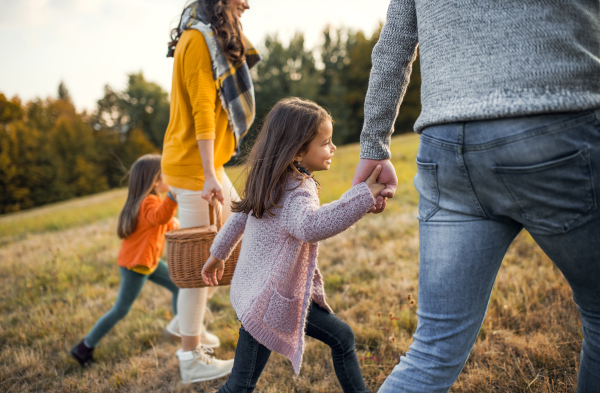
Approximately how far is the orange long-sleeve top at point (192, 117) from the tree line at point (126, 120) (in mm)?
26710

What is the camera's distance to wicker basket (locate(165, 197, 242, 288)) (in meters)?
2.21

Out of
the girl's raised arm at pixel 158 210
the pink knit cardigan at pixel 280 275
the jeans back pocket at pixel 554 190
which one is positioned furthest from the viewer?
the girl's raised arm at pixel 158 210

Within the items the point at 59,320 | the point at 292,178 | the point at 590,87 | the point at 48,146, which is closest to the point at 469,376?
the point at 292,178

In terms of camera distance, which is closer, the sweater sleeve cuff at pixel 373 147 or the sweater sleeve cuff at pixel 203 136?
the sweater sleeve cuff at pixel 373 147

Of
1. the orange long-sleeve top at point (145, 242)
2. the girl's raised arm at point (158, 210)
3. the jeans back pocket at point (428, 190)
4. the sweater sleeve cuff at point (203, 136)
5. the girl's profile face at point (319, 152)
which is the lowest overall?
the orange long-sleeve top at point (145, 242)

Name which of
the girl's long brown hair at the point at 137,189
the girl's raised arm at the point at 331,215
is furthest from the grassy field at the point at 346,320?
the girl's raised arm at the point at 331,215

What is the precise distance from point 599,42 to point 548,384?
1.67m

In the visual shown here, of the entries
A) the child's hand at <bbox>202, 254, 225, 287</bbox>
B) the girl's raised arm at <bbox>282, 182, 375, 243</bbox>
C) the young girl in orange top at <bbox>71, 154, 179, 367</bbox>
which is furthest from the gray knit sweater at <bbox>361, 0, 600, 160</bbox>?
the young girl in orange top at <bbox>71, 154, 179, 367</bbox>

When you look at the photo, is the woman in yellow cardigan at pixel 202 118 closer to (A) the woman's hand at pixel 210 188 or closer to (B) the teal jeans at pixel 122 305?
(A) the woman's hand at pixel 210 188

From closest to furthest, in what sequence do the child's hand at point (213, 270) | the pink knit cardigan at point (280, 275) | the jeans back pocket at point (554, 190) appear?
the jeans back pocket at point (554, 190) → the pink knit cardigan at point (280, 275) → the child's hand at point (213, 270)

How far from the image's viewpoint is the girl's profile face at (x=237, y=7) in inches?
92.4

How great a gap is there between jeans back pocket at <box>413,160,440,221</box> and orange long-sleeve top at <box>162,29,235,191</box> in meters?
1.45

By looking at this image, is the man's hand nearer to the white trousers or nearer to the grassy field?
the white trousers

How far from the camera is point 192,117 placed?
7.77 feet
